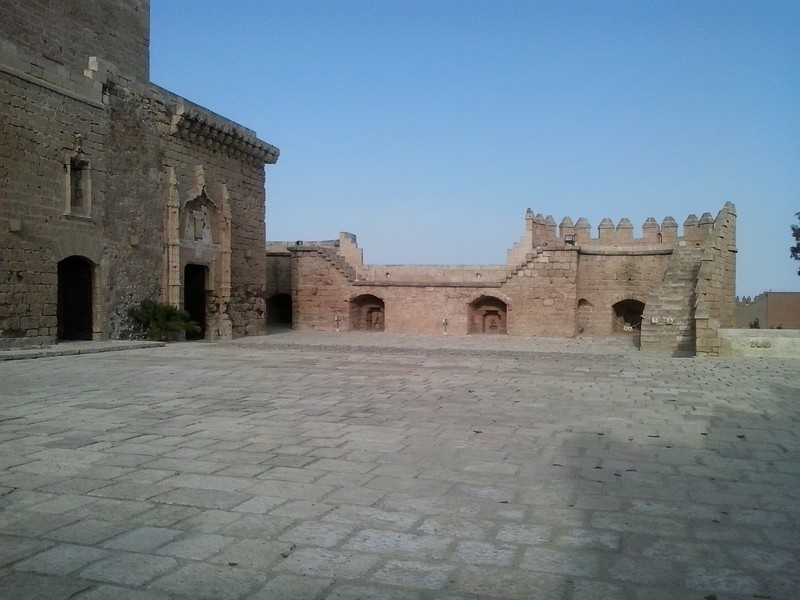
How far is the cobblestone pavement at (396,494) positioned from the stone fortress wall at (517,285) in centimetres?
1546

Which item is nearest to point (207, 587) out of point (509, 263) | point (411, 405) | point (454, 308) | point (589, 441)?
point (589, 441)

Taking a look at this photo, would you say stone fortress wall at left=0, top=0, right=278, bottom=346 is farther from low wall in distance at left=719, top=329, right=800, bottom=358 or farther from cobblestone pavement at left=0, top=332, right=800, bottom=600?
low wall in distance at left=719, top=329, right=800, bottom=358

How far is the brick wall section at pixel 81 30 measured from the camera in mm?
14852

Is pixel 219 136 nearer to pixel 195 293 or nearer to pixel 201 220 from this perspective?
pixel 201 220

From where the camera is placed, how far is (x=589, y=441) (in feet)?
17.4

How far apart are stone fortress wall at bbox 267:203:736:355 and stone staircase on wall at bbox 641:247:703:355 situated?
5931 mm

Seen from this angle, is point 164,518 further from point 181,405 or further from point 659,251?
point 659,251

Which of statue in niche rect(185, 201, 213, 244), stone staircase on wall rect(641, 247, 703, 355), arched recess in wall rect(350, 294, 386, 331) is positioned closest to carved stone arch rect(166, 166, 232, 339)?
statue in niche rect(185, 201, 213, 244)

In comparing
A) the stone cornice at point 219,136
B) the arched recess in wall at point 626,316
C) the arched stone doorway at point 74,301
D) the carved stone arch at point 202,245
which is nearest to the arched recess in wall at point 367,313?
the stone cornice at point 219,136

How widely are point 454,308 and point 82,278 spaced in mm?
13107

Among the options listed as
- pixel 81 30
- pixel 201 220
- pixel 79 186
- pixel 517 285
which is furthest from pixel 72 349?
pixel 517 285

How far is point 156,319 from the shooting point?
51.5 ft

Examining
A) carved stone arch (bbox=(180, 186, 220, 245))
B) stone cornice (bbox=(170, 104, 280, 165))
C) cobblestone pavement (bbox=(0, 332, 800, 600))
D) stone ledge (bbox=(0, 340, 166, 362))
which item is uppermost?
stone cornice (bbox=(170, 104, 280, 165))

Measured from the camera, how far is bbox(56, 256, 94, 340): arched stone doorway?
14.9 metres
